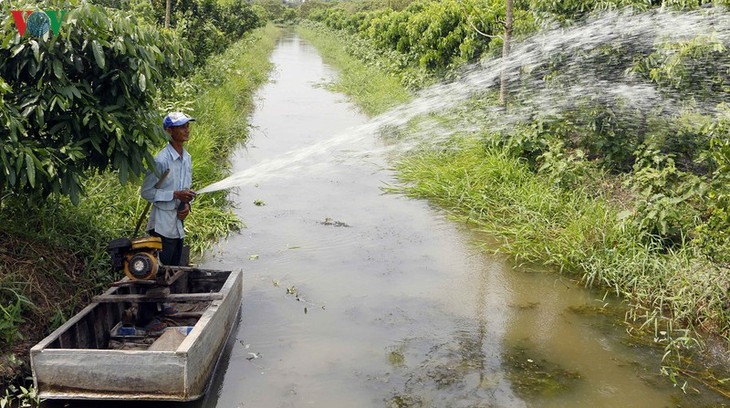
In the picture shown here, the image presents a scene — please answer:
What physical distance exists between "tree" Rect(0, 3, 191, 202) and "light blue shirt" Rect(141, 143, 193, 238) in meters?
0.18

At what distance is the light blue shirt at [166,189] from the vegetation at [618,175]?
3492mm

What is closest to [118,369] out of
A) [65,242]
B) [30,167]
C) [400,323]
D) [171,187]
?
[30,167]

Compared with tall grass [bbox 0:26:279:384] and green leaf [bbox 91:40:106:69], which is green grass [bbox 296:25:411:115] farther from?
green leaf [bbox 91:40:106:69]

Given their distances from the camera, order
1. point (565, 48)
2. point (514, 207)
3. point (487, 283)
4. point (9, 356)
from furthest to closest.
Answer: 1. point (565, 48)
2. point (514, 207)
3. point (487, 283)
4. point (9, 356)

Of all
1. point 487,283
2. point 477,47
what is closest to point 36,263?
point 487,283

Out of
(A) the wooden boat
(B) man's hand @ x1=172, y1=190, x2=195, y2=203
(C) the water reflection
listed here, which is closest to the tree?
(B) man's hand @ x1=172, y1=190, x2=195, y2=203

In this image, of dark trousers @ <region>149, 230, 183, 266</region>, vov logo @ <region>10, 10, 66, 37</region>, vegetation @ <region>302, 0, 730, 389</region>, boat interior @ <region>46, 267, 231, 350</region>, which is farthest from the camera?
vegetation @ <region>302, 0, 730, 389</region>

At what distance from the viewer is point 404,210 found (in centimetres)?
838

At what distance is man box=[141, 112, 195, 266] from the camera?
5000mm

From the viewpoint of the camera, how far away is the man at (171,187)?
5000 mm

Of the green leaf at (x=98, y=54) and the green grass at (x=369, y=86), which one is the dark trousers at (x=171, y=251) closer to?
the green leaf at (x=98, y=54)

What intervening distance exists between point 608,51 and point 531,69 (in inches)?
55.6

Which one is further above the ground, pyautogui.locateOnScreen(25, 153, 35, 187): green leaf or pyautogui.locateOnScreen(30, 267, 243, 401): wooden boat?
pyautogui.locateOnScreen(25, 153, 35, 187): green leaf

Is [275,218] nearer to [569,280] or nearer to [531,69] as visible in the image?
[569,280]
